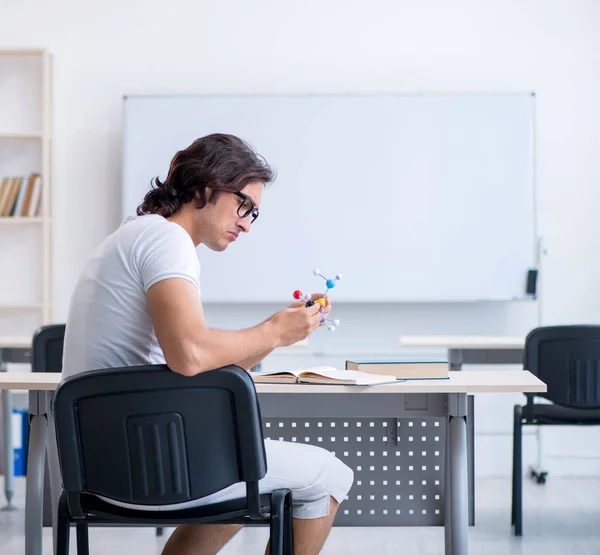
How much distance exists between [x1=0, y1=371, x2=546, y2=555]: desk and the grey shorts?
271 mm

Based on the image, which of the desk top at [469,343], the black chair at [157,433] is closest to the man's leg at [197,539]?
the black chair at [157,433]

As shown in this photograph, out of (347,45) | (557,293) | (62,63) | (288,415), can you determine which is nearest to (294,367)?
(557,293)

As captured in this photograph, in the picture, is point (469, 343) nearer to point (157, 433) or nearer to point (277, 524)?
point (277, 524)

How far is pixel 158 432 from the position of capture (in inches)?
61.5

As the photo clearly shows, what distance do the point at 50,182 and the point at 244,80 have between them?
1204mm

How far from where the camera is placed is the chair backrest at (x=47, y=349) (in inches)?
121

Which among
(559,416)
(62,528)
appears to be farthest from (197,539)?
(559,416)

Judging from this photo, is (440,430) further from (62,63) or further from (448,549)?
(62,63)

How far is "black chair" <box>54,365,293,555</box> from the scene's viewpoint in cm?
155

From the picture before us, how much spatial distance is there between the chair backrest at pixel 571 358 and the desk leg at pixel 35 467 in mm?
1800

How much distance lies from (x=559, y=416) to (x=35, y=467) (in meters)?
2.05

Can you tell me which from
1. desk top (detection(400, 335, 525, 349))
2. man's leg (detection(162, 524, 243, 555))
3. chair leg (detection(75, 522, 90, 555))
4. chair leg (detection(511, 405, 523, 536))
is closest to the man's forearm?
man's leg (detection(162, 524, 243, 555))

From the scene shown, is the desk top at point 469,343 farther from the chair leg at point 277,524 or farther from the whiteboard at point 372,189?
the chair leg at point 277,524

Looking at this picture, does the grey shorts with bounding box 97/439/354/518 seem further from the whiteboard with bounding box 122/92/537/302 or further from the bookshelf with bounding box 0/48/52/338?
the bookshelf with bounding box 0/48/52/338
